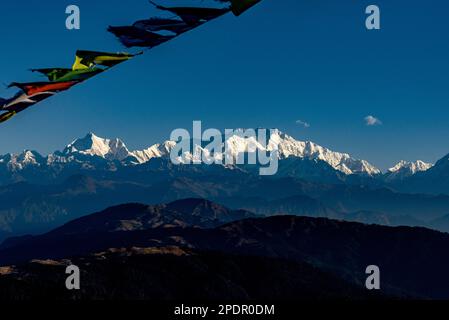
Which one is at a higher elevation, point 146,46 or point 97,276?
point 146,46

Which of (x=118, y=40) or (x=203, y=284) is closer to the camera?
(x=118, y=40)

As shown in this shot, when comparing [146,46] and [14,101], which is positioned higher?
[146,46]

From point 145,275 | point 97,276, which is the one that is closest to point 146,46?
point 97,276
